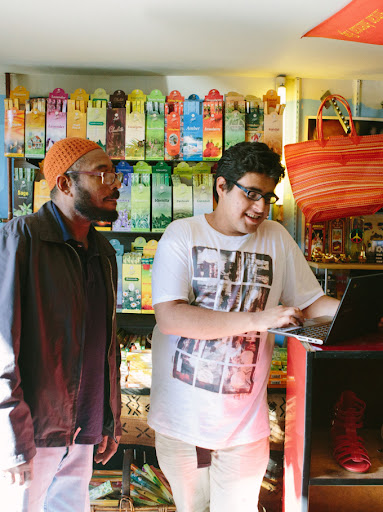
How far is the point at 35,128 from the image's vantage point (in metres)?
2.91

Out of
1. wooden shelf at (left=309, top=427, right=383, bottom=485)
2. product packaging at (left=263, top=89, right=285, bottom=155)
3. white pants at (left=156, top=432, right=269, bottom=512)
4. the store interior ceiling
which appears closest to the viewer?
wooden shelf at (left=309, top=427, right=383, bottom=485)

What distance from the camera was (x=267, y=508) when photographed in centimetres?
246

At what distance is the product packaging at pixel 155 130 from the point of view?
2896 mm

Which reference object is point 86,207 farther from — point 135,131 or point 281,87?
point 281,87

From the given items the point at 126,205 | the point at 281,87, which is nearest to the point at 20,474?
the point at 126,205

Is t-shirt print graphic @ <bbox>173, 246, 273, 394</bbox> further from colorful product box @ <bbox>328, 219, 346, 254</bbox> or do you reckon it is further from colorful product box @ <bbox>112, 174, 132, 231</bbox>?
colorful product box @ <bbox>328, 219, 346, 254</bbox>

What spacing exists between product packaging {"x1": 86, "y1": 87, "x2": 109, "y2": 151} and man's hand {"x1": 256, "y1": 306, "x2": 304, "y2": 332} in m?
1.96

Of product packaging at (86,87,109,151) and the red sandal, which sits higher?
product packaging at (86,87,109,151)

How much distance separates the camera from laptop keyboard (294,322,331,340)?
4.11 feet

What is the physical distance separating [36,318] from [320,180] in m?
1.91

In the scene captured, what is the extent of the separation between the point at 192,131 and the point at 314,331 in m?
1.91

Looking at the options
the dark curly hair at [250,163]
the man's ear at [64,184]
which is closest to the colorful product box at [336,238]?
the dark curly hair at [250,163]

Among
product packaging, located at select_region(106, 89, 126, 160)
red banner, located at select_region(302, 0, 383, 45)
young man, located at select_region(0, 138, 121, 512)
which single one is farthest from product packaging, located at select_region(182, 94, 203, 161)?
young man, located at select_region(0, 138, 121, 512)

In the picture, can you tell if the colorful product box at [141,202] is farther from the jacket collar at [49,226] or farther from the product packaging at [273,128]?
the jacket collar at [49,226]
